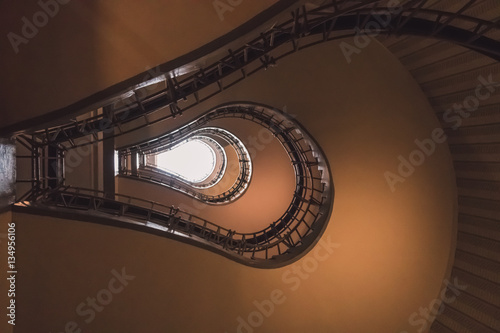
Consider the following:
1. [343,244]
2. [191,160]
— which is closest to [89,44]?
[343,244]

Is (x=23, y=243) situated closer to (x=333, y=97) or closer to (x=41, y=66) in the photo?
(x=41, y=66)

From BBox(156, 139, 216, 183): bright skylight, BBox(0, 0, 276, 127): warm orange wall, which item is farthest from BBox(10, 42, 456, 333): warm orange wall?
BBox(156, 139, 216, 183): bright skylight

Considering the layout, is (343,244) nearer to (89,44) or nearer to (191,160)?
(89,44)

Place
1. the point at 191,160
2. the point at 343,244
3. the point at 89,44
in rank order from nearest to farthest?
the point at 89,44, the point at 343,244, the point at 191,160

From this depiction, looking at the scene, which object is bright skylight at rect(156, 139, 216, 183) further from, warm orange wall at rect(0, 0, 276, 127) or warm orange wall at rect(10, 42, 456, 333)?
warm orange wall at rect(0, 0, 276, 127)

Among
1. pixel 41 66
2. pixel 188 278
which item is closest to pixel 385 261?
pixel 188 278

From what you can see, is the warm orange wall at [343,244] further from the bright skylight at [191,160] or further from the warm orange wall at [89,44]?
the bright skylight at [191,160]
